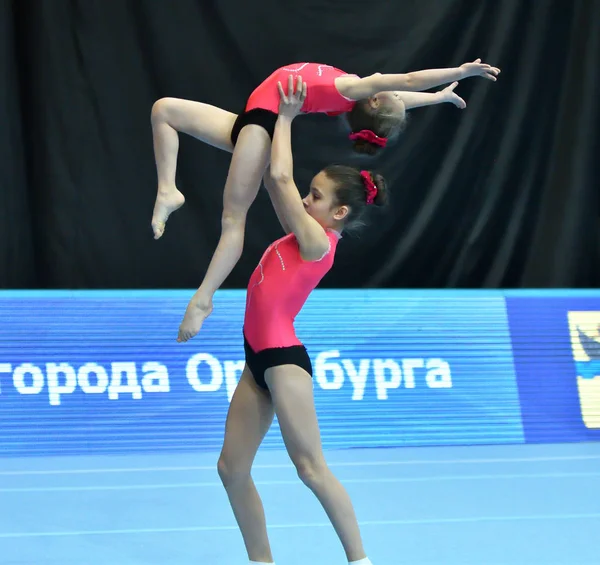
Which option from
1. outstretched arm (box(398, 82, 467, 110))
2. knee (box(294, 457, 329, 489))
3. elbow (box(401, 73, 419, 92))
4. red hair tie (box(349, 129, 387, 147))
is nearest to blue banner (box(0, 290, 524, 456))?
outstretched arm (box(398, 82, 467, 110))

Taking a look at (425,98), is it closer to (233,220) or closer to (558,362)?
(233,220)

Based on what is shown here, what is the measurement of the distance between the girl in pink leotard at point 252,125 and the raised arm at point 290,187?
0.08 m

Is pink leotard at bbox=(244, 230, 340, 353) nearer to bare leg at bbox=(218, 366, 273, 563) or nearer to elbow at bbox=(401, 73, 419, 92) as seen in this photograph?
bare leg at bbox=(218, 366, 273, 563)

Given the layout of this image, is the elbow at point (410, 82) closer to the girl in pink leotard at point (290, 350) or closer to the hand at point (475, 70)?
the hand at point (475, 70)

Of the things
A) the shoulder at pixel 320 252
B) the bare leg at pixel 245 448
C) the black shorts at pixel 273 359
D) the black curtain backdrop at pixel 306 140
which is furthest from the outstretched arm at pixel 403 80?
the black curtain backdrop at pixel 306 140

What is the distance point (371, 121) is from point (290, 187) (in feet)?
1.36

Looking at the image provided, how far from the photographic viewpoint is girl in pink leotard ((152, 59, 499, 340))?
303cm

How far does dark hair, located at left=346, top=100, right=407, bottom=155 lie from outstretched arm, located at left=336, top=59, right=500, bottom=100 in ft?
0.38

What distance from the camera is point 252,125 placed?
3.05 meters

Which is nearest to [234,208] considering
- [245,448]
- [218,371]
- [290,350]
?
[290,350]

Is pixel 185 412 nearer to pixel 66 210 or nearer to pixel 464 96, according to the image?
pixel 66 210

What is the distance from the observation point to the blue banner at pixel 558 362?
555cm

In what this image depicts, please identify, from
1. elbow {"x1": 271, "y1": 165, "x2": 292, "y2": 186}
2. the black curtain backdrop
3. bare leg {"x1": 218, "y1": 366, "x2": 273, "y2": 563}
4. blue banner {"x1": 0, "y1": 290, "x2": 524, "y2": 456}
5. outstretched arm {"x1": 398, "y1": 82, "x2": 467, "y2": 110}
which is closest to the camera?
elbow {"x1": 271, "y1": 165, "x2": 292, "y2": 186}

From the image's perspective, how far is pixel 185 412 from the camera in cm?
519
